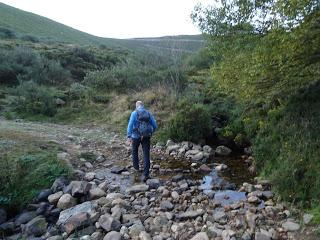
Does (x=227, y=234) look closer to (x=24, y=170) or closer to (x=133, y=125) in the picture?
(x=133, y=125)

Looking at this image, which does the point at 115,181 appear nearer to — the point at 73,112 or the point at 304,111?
the point at 304,111

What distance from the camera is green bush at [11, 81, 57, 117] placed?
60.6 feet

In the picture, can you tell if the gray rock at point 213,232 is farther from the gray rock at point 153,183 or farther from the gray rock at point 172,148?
the gray rock at point 172,148

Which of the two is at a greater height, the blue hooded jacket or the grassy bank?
the blue hooded jacket

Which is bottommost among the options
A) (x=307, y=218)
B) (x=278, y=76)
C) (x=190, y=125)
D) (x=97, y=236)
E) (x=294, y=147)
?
(x=97, y=236)

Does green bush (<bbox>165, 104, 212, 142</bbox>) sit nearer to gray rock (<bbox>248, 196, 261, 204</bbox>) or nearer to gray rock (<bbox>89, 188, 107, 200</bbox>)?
gray rock (<bbox>89, 188, 107, 200</bbox>)

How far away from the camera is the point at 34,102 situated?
1864cm

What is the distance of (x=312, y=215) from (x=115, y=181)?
5.02m

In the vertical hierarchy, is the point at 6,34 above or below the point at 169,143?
above

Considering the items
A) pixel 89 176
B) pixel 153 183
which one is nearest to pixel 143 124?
pixel 153 183

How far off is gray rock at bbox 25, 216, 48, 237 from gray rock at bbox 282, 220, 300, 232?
4.74 m

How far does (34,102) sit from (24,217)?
1128cm

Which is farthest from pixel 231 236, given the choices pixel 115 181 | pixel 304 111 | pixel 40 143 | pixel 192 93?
pixel 192 93

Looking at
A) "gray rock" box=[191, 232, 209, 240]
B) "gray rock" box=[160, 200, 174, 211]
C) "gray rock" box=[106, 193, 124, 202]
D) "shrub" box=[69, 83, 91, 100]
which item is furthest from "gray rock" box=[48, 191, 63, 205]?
"shrub" box=[69, 83, 91, 100]
